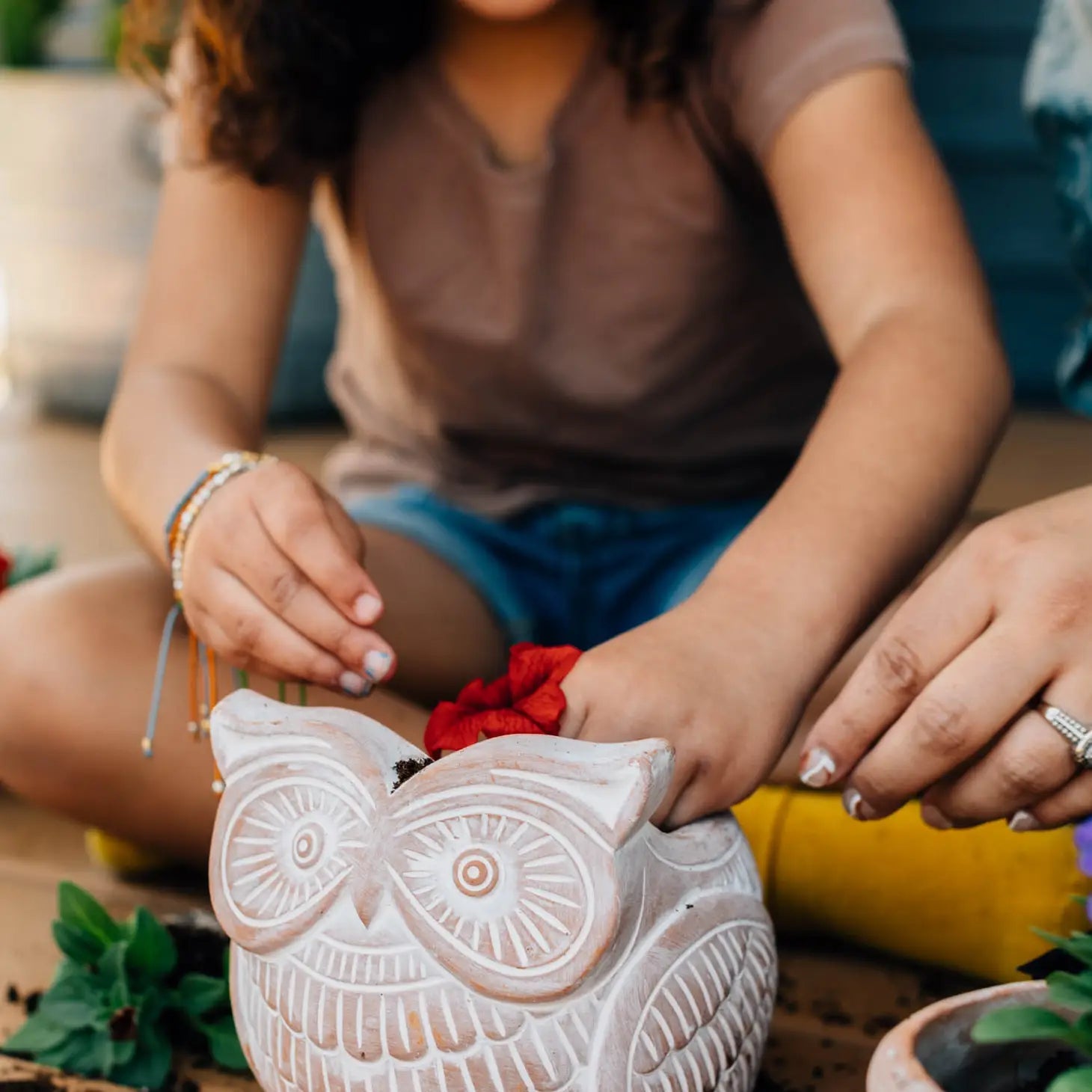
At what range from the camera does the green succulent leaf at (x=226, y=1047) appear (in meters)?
0.77

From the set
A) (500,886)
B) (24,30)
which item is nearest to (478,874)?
(500,886)

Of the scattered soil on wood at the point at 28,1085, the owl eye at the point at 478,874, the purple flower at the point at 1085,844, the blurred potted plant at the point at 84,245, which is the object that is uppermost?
the purple flower at the point at 1085,844

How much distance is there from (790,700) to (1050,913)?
0.93 feet

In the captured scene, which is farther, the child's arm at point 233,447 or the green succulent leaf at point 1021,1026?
the child's arm at point 233,447

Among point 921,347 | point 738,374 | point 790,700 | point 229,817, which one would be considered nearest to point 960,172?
point 738,374

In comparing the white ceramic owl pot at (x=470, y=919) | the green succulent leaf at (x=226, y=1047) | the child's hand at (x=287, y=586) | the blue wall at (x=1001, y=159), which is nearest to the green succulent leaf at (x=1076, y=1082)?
the white ceramic owl pot at (x=470, y=919)

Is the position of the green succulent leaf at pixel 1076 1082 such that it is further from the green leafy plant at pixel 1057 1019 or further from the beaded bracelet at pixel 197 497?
the beaded bracelet at pixel 197 497

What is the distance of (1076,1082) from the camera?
0.45m

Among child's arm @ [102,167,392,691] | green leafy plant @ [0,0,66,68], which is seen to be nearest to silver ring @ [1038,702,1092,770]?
child's arm @ [102,167,392,691]

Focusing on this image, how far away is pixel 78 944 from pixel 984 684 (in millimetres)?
530

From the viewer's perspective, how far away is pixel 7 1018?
851 mm

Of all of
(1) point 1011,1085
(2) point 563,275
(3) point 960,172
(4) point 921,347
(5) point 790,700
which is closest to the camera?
(1) point 1011,1085

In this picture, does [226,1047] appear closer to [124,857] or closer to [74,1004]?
[74,1004]

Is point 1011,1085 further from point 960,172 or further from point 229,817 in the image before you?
point 960,172
